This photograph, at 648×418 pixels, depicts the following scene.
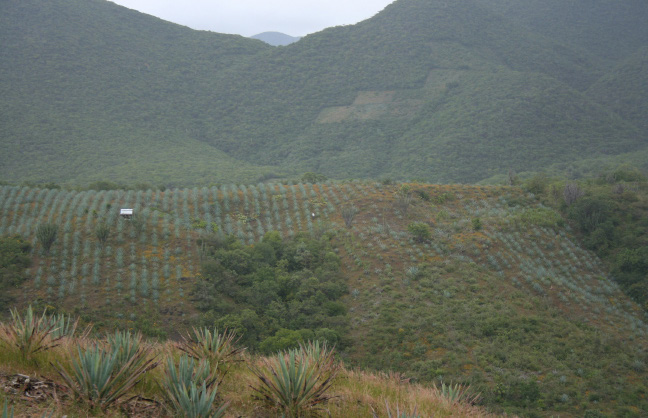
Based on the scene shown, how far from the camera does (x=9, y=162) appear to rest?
44031mm

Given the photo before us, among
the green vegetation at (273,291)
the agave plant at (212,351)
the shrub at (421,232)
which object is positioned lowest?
the green vegetation at (273,291)

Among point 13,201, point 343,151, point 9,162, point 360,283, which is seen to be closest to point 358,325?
point 360,283

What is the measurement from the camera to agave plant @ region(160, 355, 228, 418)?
3715mm

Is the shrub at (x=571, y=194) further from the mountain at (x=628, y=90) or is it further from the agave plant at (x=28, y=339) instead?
the mountain at (x=628, y=90)

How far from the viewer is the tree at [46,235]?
15.5 metres

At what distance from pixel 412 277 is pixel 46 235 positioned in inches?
537

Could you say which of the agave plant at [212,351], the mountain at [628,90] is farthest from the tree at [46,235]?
the mountain at [628,90]

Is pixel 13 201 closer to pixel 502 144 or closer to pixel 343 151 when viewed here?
pixel 343 151

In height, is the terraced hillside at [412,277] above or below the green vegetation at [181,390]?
below

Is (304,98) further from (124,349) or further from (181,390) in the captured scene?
(181,390)

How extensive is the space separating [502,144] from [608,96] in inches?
1122

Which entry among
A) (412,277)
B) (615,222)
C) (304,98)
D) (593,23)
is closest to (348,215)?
(412,277)

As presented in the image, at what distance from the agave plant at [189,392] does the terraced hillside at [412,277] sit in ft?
24.2

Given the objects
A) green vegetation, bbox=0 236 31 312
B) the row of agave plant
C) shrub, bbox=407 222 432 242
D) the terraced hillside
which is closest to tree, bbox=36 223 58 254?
the terraced hillside
